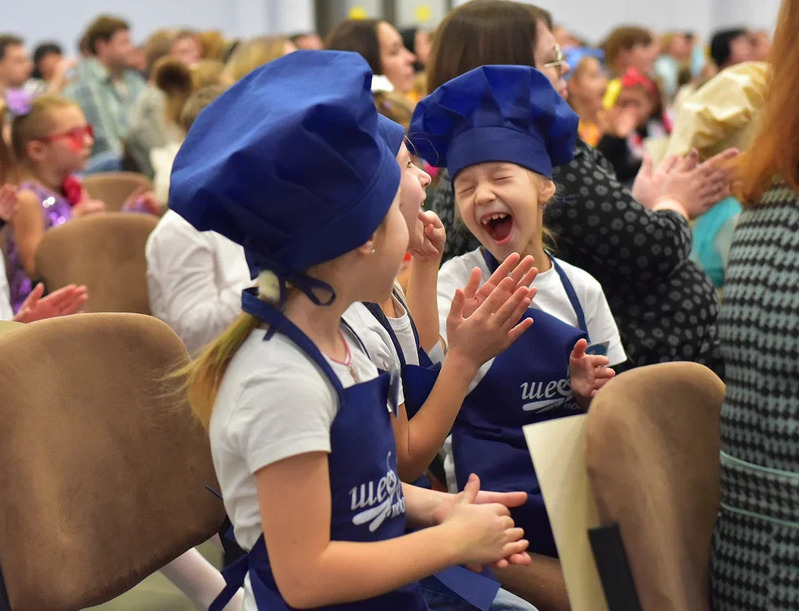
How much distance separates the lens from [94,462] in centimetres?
162

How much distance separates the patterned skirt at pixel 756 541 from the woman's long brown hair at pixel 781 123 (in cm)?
38

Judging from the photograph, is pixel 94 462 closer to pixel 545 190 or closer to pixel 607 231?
pixel 545 190

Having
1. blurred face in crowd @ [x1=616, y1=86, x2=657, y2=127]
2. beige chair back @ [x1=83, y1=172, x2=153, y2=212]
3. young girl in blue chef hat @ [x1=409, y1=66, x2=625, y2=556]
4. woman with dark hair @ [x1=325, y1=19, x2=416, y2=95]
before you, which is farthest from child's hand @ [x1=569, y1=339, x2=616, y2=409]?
blurred face in crowd @ [x1=616, y1=86, x2=657, y2=127]

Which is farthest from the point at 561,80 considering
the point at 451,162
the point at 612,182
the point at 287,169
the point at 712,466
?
the point at 287,169

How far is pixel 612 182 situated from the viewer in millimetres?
2152

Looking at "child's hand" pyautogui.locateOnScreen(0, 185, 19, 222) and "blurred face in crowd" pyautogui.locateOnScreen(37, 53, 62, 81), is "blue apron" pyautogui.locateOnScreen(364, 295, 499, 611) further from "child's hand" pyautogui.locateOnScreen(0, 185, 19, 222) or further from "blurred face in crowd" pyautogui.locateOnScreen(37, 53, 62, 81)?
"blurred face in crowd" pyautogui.locateOnScreen(37, 53, 62, 81)

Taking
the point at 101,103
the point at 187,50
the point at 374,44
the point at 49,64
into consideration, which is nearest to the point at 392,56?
the point at 374,44

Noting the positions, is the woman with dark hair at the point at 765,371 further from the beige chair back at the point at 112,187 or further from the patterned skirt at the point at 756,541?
the beige chair back at the point at 112,187

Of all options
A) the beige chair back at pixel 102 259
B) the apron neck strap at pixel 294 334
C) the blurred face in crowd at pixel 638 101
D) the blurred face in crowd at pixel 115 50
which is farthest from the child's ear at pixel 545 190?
the blurred face in crowd at pixel 115 50

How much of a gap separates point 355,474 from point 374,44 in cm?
257

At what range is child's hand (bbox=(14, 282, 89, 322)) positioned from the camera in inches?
96.1

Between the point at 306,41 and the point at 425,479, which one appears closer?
the point at 425,479

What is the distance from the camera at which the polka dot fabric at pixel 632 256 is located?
2102 millimetres

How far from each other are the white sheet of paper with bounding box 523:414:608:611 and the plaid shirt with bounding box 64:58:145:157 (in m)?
5.76
